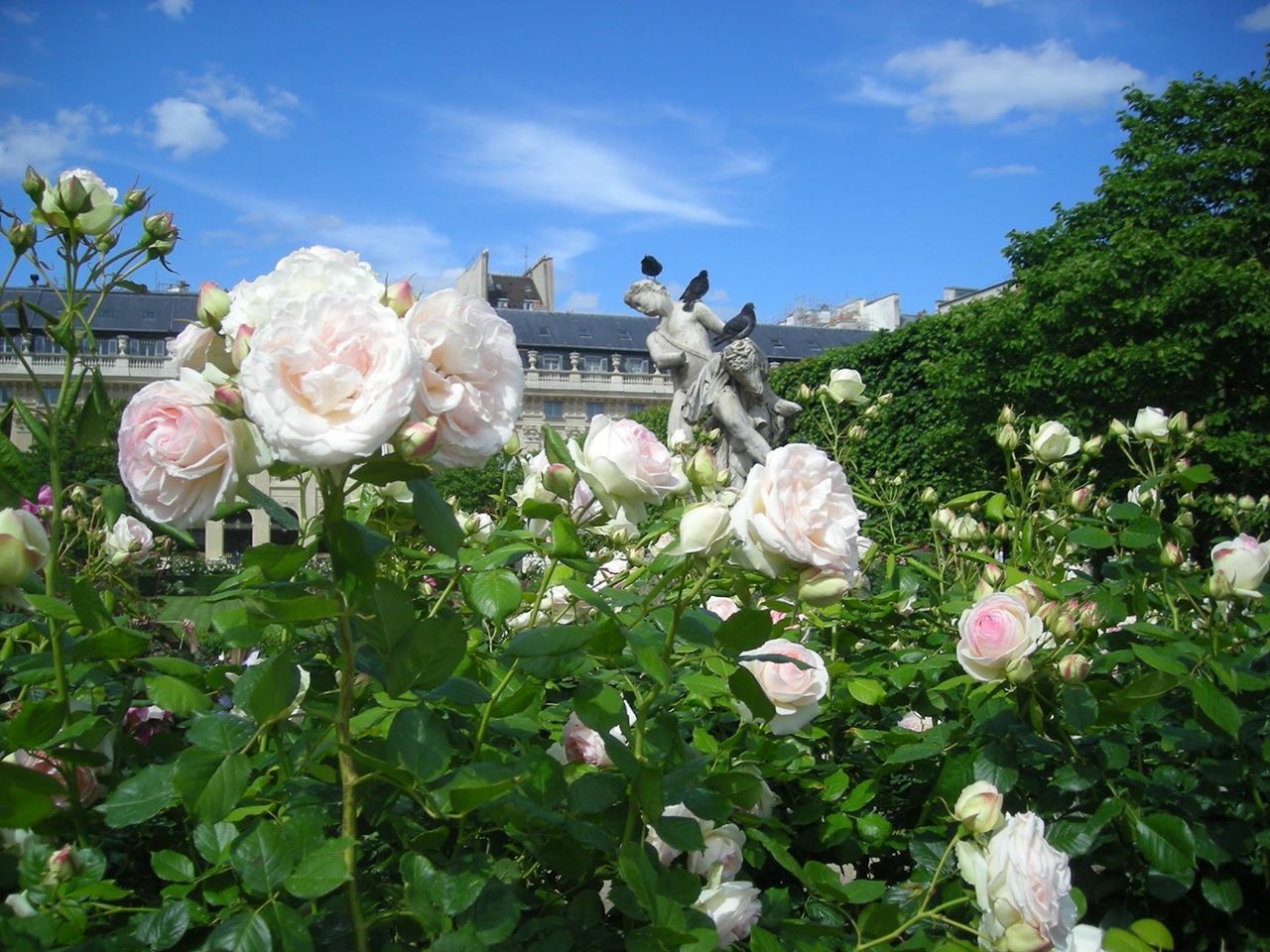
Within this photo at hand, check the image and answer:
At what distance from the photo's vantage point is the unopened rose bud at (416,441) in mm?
728

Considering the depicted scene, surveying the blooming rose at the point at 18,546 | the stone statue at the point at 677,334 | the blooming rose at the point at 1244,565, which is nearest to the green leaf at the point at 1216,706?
the blooming rose at the point at 1244,565

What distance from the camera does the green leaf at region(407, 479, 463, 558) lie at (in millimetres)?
789

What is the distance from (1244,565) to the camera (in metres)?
1.42

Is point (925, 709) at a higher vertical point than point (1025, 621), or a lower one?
lower

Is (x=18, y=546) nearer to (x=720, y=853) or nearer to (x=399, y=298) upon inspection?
(x=399, y=298)

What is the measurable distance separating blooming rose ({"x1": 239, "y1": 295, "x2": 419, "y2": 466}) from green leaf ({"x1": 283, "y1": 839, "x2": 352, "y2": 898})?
0.94 feet

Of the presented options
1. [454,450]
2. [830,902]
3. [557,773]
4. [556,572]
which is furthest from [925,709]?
[454,450]

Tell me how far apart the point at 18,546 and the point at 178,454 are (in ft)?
0.64

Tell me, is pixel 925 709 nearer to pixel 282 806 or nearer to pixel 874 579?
pixel 282 806

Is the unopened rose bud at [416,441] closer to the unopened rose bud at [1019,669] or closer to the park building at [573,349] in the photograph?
the unopened rose bud at [1019,669]

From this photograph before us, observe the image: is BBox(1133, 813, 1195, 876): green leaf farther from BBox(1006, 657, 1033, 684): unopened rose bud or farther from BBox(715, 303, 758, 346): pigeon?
BBox(715, 303, 758, 346): pigeon

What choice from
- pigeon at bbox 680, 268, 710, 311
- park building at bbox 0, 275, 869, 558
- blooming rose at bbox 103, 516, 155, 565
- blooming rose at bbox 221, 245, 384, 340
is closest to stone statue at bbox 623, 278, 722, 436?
pigeon at bbox 680, 268, 710, 311

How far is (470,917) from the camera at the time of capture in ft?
2.72

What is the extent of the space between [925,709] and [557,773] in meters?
0.71
